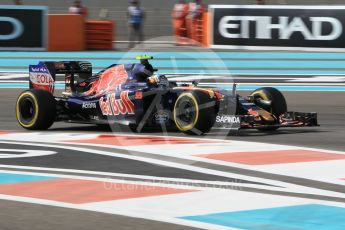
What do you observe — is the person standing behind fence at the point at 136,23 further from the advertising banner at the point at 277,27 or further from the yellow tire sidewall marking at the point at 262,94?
the yellow tire sidewall marking at the point at 262,94

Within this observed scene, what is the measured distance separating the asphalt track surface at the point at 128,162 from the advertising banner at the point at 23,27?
7.29m

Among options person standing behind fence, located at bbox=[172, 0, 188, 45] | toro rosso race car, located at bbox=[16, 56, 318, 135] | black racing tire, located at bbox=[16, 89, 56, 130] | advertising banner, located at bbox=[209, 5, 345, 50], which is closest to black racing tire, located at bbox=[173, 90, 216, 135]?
toro rosso race car, located at bbox=[16, 56, 318, 135]

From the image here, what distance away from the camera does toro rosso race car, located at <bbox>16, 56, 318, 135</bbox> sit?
1045cm

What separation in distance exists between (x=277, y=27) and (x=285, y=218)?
729 inches

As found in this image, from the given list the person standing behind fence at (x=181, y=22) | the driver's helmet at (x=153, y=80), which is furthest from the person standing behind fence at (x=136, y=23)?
the driver's helmet at (x=153, y=80)

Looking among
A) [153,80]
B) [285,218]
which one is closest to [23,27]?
[153,80]

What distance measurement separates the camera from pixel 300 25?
23.8 metres

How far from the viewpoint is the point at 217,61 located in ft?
72.8

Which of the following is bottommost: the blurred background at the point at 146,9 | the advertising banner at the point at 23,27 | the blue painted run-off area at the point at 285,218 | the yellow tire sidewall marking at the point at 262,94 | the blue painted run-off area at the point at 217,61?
the blue painted run-off area at the point at 285,218

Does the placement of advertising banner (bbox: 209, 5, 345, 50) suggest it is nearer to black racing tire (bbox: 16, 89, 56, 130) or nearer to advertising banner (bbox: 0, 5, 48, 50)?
advertising banner (bbox: 0, 5, 48, 50)

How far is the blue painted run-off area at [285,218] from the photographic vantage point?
19.1 feet

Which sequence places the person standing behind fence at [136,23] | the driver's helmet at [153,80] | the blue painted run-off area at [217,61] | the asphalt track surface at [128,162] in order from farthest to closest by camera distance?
1. the person standing behind fence at [136,23]
2. the blue painted run-off area at [217,61]
3. the driver's helmet at [153,80]
4. the asphalt track surface at [128,162]

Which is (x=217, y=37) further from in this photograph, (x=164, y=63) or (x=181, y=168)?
(x=181, y=168)

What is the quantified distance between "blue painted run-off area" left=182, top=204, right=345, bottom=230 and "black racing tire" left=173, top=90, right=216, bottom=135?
156 inches
